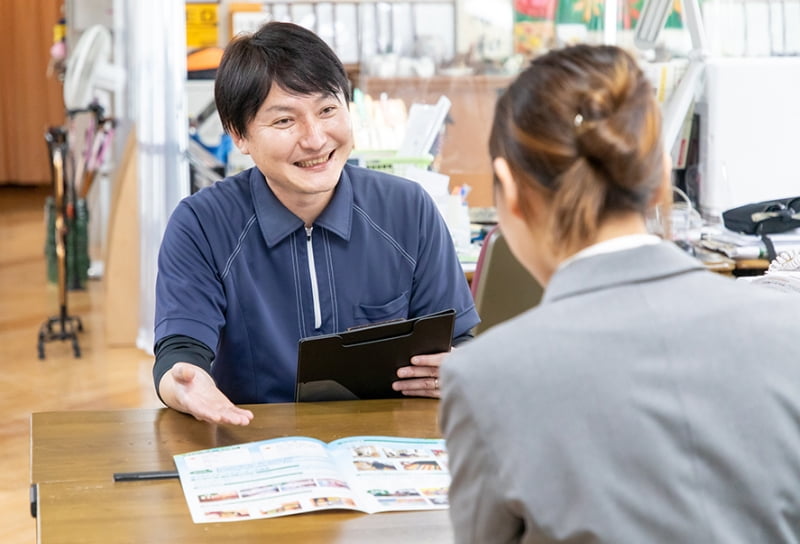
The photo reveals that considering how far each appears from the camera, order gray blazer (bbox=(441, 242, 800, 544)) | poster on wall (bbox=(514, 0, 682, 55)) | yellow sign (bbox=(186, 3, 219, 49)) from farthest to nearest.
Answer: yellow sign (bbox=(186, 3, 219, 49)), poster on wall (bbox=(514, 0, 682, 55)), gray blazer (bbox=(441, 242, 800, 544))

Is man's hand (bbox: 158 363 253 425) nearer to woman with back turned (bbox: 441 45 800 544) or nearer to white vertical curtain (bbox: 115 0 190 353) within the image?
woman with back turned (bbox: 441 45 800 544)

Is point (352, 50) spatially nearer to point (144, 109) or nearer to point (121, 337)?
point (144, 109)

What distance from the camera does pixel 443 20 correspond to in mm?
6270

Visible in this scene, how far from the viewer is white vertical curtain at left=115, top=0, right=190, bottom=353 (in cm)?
535

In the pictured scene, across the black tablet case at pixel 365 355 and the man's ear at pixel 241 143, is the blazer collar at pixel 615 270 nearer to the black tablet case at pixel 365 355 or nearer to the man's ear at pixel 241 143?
the black tablet case at pixel 365 355

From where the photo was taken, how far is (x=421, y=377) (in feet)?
6.80

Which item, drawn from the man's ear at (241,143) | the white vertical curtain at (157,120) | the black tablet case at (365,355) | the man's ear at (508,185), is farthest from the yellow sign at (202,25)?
the man's ear at (508,185)

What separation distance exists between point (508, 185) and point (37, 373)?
4483 mm

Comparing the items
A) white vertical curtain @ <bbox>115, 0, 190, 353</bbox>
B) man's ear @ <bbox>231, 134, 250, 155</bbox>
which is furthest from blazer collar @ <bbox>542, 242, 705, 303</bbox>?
white vertical curtain @ <bbox>115, 0, 190, 353</bbox>

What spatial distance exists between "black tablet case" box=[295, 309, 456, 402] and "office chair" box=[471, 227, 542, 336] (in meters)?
0.97

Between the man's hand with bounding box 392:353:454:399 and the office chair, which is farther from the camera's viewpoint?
the office chair

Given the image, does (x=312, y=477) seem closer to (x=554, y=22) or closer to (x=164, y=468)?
(x=164, y=468)

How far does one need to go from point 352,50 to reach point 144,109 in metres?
1.50

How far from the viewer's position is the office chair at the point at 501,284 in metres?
3.03
